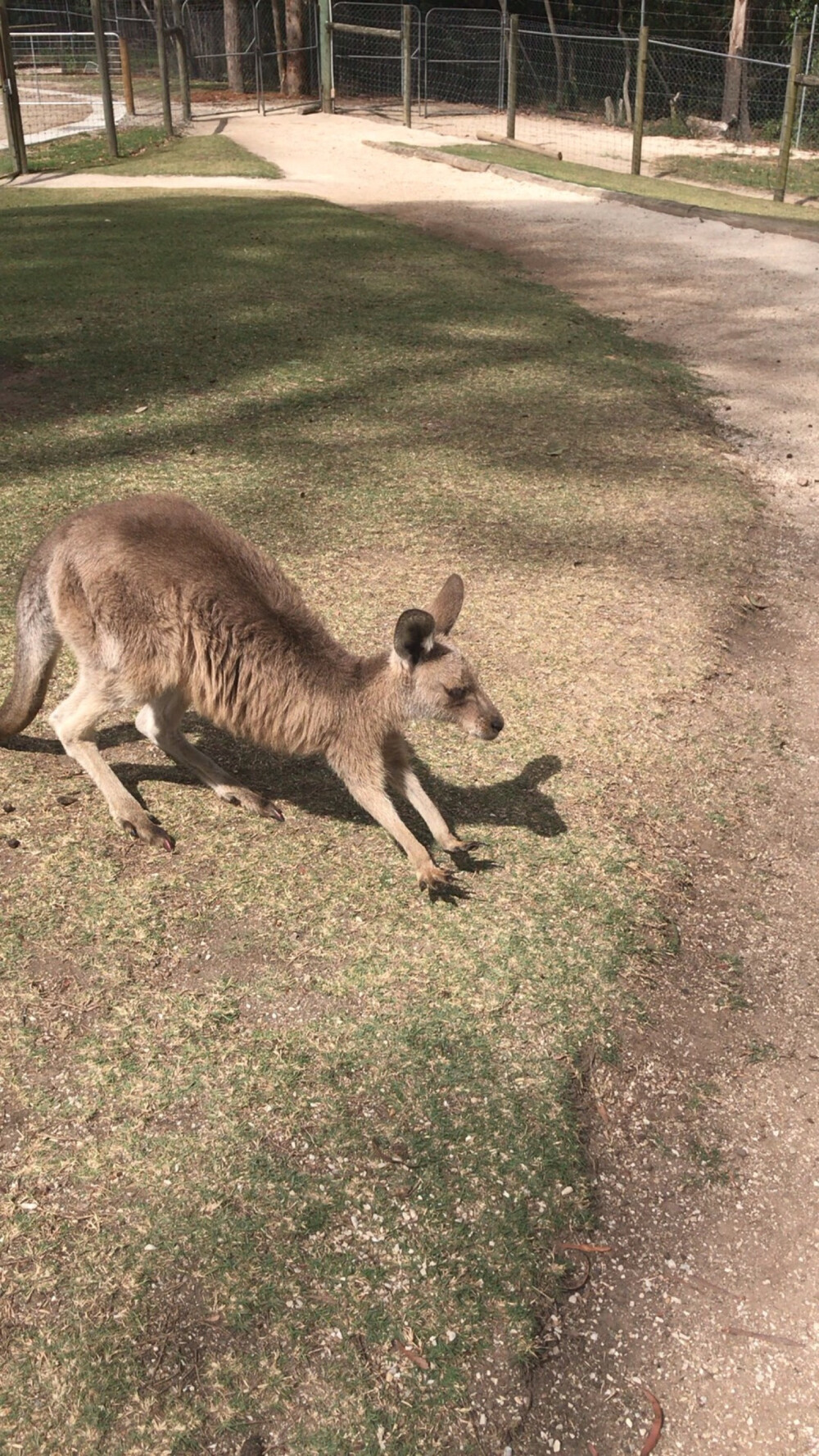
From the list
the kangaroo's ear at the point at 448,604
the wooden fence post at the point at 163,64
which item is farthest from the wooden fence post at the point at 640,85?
the kangaroo's ear at the point at 448,604

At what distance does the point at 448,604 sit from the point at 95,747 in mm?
1020

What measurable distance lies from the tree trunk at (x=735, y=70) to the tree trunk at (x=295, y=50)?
714cm

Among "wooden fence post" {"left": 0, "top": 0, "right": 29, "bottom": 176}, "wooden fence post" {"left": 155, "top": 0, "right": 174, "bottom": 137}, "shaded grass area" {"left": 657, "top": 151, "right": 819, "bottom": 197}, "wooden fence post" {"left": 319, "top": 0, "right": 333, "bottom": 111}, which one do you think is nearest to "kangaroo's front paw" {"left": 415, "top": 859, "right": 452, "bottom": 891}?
"wooden fence post" {"left": 0, "top": 0, "right": 29, "bottom": 176}

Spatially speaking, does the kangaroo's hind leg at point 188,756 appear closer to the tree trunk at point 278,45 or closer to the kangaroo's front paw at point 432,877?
the kangaroo's front paw at point 432,877

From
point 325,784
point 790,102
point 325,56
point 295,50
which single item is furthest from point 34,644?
point 295,50

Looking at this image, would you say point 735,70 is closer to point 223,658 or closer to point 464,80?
point 464,80

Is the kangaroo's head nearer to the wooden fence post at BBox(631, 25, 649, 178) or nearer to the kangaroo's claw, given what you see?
the kangaroo's claw

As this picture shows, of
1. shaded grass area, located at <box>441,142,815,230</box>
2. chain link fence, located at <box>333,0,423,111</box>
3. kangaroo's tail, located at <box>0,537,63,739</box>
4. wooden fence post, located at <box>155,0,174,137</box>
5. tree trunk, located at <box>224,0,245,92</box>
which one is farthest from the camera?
tree trunk, located at <box>224,0,245,92</box>

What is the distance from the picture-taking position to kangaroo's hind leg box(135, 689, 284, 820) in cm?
341

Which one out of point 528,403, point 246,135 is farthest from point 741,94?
point 528,403

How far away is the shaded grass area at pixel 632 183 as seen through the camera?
1303cm

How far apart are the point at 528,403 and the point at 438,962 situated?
4575 millimetres

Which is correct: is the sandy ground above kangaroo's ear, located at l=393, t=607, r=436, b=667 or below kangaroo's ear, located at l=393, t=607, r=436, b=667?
below

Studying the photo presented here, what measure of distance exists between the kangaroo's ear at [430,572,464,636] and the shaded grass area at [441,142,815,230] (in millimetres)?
10109
